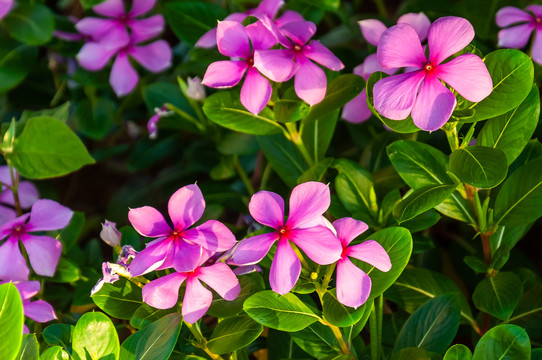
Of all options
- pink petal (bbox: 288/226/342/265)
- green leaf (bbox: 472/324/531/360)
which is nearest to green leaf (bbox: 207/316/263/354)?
pink petal (bbox: 288/226/342/265)

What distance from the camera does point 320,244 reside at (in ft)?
2.39

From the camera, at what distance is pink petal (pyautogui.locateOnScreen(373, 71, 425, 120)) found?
753 millimetres

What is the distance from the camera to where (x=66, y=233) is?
1.10 meters

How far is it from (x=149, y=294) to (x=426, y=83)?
0.39 m

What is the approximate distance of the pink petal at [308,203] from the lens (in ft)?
2.41

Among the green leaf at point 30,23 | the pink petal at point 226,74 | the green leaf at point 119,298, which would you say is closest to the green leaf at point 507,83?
the pink petal at point 226,74

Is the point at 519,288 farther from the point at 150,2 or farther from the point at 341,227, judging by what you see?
the point at 150,2

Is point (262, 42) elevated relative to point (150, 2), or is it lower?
elevated

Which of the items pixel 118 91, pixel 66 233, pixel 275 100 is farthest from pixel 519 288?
pixel 118 91

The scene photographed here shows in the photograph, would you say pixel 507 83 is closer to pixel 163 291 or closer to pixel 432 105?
pixel 432 105

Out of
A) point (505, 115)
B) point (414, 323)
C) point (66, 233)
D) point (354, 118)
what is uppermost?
point (505, 115)

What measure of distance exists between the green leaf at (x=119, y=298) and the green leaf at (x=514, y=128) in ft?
1.60

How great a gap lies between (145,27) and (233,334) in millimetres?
707

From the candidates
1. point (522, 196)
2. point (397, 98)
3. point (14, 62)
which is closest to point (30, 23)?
point (14, 62)
